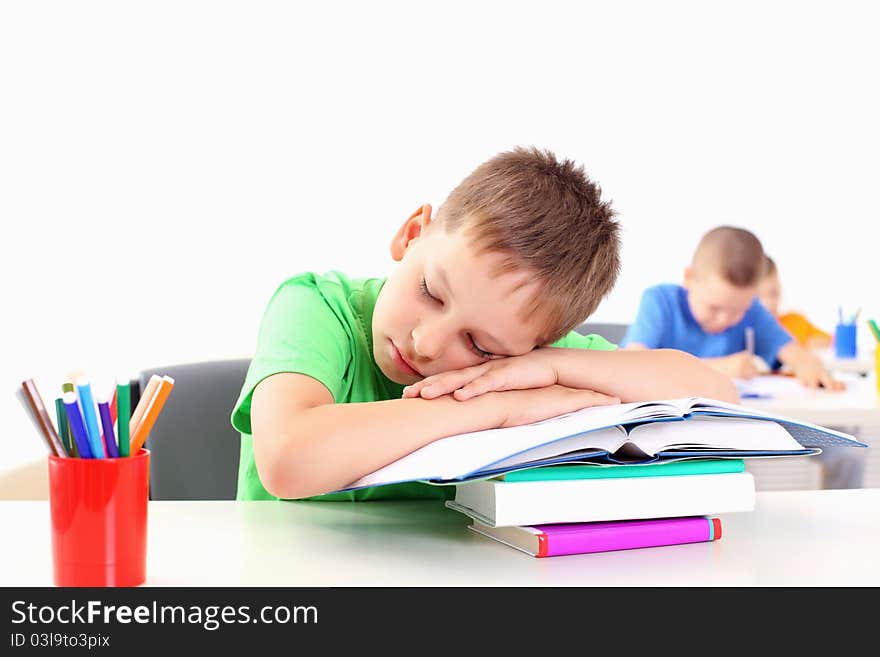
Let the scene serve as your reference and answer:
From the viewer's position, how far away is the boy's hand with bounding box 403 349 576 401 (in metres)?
0.87

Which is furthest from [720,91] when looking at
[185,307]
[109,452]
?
[109,452]

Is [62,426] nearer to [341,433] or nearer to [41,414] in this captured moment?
[41,414]

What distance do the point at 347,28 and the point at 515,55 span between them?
741 mm

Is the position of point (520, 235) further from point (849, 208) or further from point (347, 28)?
point (849, 208)

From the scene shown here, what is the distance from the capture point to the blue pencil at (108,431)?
59cm

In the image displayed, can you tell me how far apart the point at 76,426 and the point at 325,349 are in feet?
1.32

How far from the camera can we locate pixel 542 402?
894mm

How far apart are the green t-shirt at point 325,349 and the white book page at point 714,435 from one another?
0.32 m

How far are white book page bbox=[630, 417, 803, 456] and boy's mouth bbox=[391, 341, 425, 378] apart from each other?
30 centimetres

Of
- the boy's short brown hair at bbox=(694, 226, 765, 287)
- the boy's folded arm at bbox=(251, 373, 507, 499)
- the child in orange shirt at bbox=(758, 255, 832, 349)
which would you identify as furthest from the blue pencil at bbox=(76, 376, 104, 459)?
the child in orange shirt at bbox=(758, 255, 832, 349)

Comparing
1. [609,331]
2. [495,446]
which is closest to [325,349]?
[495,446]

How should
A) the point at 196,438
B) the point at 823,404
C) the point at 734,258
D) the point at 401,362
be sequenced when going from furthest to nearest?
the point at 734,258, the point at 823,404, the point at 196,438, the point at 401,362

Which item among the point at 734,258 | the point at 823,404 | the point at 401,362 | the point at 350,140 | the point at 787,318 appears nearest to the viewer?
the point at 401,362

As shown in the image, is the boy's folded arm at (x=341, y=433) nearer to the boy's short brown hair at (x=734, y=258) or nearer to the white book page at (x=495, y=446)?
the white book page at (x=495, y=446)
